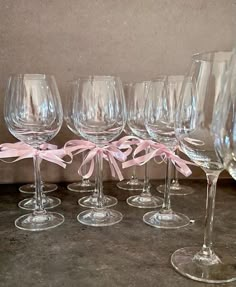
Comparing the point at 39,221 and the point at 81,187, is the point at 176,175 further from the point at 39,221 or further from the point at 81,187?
the point at 39,221

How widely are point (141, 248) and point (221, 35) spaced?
623mm

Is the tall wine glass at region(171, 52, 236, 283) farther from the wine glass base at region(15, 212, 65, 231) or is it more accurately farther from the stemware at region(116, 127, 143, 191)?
the stemware at region(116, 127, 143, 191)

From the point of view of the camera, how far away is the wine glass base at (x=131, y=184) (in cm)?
89

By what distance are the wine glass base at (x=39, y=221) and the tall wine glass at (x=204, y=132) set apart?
23 centimetres

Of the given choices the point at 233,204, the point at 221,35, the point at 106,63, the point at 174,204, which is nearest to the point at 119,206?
the point at 174,204

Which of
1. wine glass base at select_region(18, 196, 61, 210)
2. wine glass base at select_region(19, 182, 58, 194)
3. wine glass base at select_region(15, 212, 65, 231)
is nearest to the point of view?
wine glass base at select_region(15, 212, 65, 231)

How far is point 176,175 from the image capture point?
0.97m

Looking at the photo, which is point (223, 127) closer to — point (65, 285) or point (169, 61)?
point (65, 285)

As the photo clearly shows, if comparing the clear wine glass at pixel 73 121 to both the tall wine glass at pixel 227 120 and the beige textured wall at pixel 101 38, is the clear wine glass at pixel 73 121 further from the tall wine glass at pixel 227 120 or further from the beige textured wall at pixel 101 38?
the tall wine glass at pixel 227 120

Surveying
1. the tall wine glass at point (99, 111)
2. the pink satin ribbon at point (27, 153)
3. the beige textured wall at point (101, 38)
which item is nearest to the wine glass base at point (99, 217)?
the tall wine glass at point (99, 111)

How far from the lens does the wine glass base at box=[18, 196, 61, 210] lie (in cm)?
75

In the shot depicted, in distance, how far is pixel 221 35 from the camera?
95cm

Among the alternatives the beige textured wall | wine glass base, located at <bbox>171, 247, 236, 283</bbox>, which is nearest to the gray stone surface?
wine glass base, located at <bbox>171, 247, 236, 283</bbox>

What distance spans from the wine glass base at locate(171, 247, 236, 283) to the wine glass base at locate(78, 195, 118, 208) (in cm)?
25
